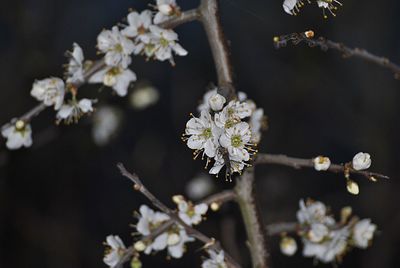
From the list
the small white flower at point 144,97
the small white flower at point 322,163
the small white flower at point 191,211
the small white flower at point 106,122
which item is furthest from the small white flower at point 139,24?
the small white flower at point 106,122

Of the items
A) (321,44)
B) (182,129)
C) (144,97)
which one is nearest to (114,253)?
(321,44)

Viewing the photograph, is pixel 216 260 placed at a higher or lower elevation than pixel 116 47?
lower

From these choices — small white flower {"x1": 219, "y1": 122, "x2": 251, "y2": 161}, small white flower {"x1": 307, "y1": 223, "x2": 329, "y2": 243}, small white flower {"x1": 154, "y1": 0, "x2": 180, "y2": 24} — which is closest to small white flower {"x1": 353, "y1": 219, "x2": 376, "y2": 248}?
small white flower {"x1": 307, "y1": 223, "x2": 329, "y2": 243}

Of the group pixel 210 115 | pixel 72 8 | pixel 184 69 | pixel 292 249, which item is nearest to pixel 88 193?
pixel 184 69

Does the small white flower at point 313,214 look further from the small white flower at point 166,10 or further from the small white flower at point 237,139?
the small white flower at point 166,10

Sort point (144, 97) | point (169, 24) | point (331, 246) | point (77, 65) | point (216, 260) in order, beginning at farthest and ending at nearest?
point (144, 97), point (331, 246), point (77, 65), point (169, 24), point (216, 260)

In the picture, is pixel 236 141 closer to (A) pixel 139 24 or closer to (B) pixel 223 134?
(B) pixel 223 134

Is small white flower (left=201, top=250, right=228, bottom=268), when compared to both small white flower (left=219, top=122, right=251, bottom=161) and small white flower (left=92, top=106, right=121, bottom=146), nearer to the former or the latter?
small white flower (left=219, top=122, right=251, bottom=161)
